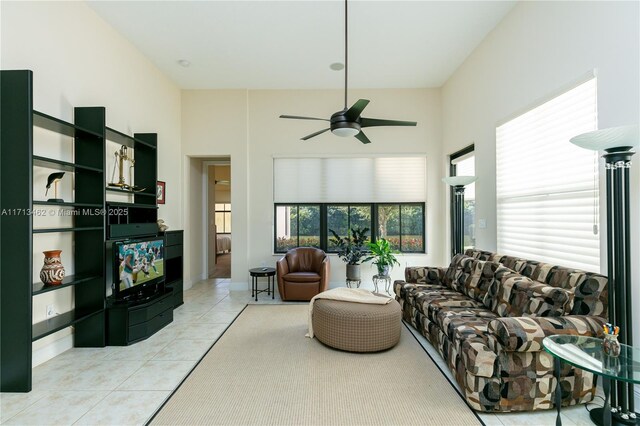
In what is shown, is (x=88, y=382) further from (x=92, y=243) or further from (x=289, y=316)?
(x=289, y=316)

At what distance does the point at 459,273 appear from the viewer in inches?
141

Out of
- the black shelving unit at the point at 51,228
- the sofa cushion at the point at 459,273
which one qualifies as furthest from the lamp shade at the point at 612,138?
the black shelving unit at the point at 51,228

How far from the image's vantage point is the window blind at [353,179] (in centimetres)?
568

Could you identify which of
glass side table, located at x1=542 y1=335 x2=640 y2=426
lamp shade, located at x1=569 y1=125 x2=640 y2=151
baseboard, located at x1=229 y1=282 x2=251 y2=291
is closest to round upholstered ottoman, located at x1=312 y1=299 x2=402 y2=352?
glass side table, located at x1=542 y1=335 x2=640 y2=426

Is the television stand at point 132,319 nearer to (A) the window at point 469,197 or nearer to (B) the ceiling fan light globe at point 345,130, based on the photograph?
(B) the ceiling fan light globe at point 345,130

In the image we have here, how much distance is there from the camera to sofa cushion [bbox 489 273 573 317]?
2246 mm

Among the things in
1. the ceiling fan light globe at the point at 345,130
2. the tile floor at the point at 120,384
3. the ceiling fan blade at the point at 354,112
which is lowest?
the tile floor at the point at 120,384

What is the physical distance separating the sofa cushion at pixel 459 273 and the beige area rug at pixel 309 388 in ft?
2.88

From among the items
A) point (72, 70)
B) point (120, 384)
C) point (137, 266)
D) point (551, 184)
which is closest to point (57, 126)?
point (72, 70)

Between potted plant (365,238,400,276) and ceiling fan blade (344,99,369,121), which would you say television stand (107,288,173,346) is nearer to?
ceiling fan blade (344,99,369,121)

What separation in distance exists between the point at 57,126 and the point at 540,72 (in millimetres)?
4879

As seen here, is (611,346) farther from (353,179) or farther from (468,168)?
(353,179)

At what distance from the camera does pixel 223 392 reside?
2275 mm

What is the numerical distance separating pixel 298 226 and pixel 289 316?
211 cm
